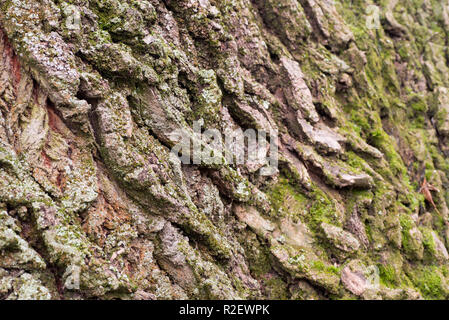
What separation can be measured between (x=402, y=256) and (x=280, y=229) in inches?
236

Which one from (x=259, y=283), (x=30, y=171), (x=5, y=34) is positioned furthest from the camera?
(x=259, y=283)

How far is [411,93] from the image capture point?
19391mm

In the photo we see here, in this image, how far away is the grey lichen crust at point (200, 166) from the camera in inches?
292

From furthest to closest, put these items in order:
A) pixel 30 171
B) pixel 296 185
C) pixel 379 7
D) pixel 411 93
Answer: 1. pixel 379 7
2. pixel 411 93
3. pixel 296 185
4. pixel 30 171

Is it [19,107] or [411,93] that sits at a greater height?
[411,93]

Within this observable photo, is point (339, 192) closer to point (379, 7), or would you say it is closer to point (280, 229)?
point (280, 229)

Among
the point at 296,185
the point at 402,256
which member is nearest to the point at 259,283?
the point at 296,185

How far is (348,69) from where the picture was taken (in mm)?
15672

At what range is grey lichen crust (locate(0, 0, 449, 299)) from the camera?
→ 292 inches

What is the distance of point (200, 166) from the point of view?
9.90 m

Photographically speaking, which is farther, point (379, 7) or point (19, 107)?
point (379, 7)

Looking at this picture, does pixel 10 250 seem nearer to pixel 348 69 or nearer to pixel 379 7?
pixel 348 69
